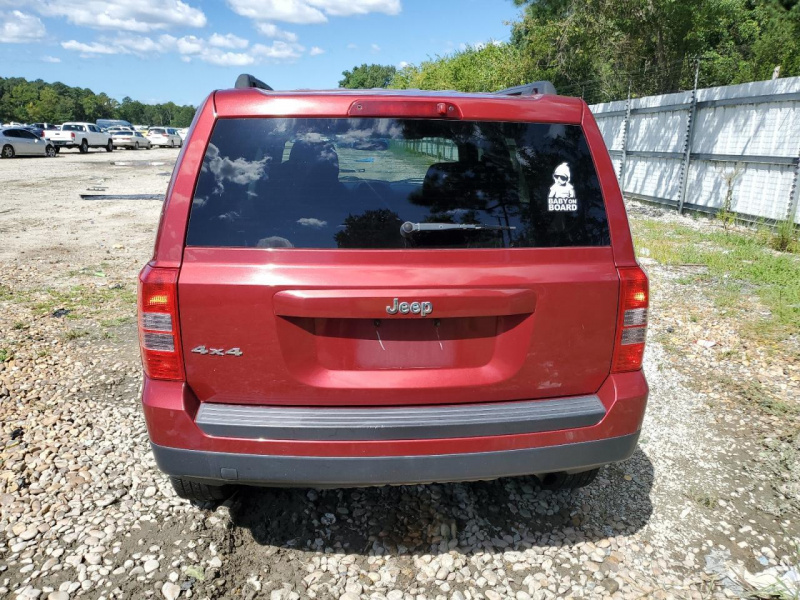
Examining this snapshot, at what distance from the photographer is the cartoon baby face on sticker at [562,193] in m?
2.47

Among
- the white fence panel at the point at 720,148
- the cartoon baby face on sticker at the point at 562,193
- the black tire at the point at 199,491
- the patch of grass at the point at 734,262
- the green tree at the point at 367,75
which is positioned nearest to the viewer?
the cartoon baby face on sticker at the point at 562,193

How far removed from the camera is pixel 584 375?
8.17 ft

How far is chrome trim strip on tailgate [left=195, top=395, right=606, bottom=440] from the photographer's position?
231cm

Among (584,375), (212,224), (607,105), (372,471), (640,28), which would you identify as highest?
(640,28)

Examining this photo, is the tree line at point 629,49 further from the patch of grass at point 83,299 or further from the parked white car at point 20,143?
the parked white car at point 20,143

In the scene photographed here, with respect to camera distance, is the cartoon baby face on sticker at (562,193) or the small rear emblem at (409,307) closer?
the small rear emblem at (409,307)

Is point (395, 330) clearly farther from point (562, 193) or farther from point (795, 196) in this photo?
point (795, 196)

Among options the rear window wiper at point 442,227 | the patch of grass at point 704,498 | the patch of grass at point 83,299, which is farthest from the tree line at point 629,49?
the rear window wiper at point 442,227

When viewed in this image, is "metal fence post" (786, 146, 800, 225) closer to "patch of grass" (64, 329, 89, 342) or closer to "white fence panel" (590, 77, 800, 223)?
"white fence panel" (590, 77, 800, 223)

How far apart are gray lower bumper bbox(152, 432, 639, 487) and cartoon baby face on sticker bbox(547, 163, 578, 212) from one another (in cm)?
99

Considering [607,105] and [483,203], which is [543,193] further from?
[607,105]

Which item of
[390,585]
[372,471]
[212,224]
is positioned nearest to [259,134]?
[212,224]

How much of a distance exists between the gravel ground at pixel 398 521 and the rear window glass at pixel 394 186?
148 centimetres

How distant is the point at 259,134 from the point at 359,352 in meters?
0.95
